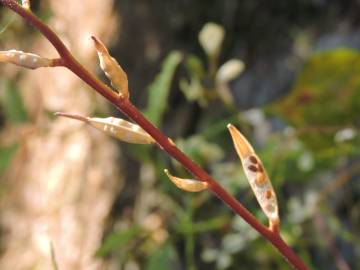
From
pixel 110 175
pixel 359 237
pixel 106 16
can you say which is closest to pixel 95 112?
pixel 110 175

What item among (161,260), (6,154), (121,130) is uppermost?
(121,130)

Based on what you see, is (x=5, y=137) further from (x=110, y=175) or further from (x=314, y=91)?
(x=314, y=91)

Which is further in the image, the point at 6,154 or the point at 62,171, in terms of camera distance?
the point at 62,171

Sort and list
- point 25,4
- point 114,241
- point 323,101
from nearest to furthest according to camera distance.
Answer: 1. point 25,4
2. point 114,241
3. point 323,101

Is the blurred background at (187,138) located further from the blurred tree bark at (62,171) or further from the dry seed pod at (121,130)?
the dry seed pod at (121,130)

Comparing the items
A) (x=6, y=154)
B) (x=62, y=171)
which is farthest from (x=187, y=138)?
(x=6, y=154)

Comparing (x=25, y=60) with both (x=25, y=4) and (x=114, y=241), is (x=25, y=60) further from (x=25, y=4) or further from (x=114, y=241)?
(x=114, y=241)

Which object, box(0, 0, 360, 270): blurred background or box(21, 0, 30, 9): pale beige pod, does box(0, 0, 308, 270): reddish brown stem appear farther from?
box(0, 0, 360, 270): blurred background

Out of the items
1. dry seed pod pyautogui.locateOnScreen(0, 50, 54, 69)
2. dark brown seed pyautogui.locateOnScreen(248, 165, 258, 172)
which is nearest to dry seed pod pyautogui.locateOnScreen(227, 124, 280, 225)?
dark brown seed pyautogui.locateOnScreen(248, 165, 258, 172)
